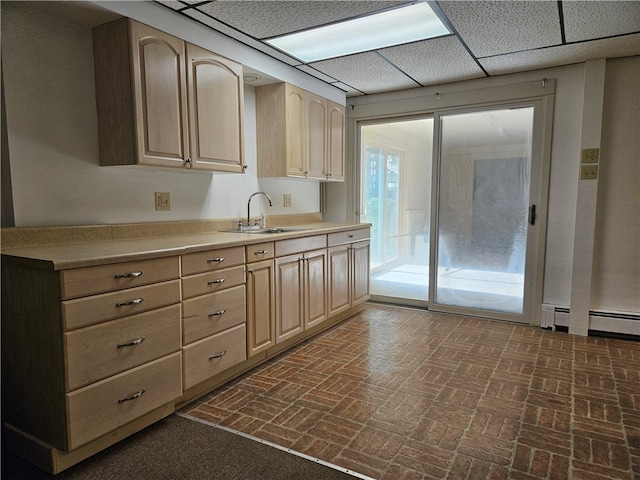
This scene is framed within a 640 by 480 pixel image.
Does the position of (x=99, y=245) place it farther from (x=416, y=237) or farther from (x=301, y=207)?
(x=416, y=237)

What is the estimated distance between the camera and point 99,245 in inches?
89.9

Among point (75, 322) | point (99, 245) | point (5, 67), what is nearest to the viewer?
point (75, 322)

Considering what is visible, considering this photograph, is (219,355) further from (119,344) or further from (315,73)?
(315,73)

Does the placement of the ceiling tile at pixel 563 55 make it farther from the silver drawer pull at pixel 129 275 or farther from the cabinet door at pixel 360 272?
the silver drawer pull at pixel 129 275

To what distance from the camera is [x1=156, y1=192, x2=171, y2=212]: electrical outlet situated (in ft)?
9.43

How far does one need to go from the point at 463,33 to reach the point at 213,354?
→ 2763 mm

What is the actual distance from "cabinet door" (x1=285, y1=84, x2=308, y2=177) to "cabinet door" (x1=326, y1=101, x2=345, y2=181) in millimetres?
458

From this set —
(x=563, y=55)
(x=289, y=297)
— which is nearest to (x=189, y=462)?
(x=289, y=297)

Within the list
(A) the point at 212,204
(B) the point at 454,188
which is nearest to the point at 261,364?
(A) the point at 212,204

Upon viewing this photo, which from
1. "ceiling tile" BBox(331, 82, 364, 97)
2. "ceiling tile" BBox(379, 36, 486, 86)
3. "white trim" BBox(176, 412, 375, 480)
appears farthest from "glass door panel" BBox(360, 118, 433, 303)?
"white trim" BBox(176, 412, 375, 480)

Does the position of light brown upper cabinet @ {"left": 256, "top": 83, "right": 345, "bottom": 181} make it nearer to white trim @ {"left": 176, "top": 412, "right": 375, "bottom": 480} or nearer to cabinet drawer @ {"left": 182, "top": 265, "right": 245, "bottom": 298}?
cabinet drawer @ {"left": 182, "top": 265, "right": 245, "bottom": 298}

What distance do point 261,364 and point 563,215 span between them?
3.00 m

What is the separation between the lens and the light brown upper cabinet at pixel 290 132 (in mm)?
3604

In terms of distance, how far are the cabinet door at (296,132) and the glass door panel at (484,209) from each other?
1532mm
